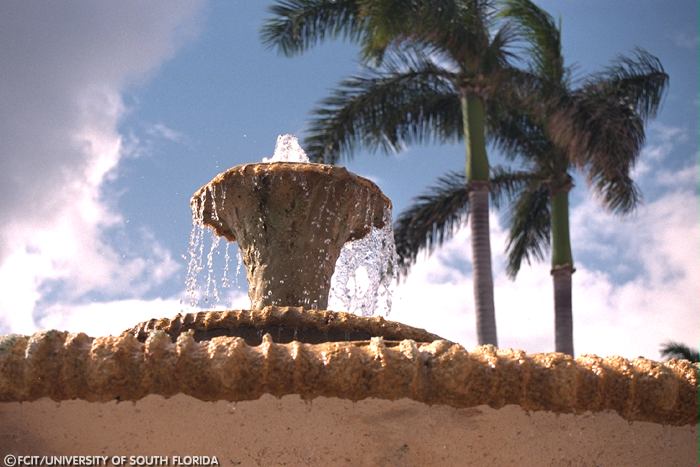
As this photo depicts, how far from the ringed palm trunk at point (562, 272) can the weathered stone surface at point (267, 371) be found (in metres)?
13.7

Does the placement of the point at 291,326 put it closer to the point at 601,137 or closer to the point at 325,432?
the point at 325,432

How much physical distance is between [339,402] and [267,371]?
0.28 metres

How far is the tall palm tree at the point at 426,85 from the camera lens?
1456cm

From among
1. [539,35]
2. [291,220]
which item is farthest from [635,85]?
[291,220]

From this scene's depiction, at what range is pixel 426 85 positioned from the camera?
16.4 m

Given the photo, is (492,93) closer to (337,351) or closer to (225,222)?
(225,222)

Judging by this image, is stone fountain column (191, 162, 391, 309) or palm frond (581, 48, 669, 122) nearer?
stone fountain column (191, 162, 391, 309)

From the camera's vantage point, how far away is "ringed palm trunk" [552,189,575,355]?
1622 centimetres

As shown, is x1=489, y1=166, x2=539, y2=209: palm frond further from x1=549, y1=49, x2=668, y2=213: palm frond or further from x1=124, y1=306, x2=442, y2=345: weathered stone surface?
x1=124, y1=306, x2=442, y2=345: weathered stone surface

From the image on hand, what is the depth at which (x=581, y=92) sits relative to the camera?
15797 mm

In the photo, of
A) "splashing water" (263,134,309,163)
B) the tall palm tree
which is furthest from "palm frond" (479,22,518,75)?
"splashing water" (263,134,309,163)

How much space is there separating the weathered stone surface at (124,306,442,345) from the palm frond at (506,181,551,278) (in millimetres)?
14542

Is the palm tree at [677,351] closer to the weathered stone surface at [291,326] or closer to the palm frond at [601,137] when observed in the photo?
the palm frond at [601,137]

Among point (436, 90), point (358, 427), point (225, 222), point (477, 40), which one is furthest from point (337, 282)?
point (436, 90)
